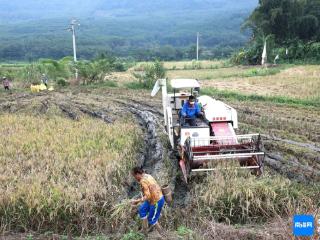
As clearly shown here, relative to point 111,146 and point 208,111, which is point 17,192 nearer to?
point 111,146

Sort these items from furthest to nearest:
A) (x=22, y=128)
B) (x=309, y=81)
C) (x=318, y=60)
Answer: (x=318, y=60), (x=309, y=81), (x=22, y=128)

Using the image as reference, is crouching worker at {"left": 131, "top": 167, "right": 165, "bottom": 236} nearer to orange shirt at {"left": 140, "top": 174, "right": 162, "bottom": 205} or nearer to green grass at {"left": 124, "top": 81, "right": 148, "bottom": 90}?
orange shirt at {"left": 140, "top": 174, "right": 162, "bottom": 205}

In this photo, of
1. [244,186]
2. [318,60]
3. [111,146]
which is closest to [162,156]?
[111,146]

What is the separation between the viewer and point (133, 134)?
41.6 feet

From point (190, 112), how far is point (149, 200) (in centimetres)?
401

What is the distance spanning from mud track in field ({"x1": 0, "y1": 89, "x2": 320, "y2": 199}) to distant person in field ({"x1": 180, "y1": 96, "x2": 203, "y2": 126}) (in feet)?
3.12

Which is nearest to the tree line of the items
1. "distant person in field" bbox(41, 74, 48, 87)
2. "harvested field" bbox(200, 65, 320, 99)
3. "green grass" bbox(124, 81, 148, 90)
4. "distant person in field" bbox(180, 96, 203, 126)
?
"harvested field" bbox(200, 65, 320, 99)

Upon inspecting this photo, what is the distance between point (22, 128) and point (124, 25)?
17941cm

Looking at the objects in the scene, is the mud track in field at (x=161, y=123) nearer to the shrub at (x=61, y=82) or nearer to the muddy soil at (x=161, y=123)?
the muddy soil at (x=161, y=123)

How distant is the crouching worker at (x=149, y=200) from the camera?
6.71m

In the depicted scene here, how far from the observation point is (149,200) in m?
6.78

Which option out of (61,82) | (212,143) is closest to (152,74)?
(61,82)

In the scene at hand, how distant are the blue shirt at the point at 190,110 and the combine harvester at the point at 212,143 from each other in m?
0.16

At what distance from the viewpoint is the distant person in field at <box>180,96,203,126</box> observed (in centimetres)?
1034
